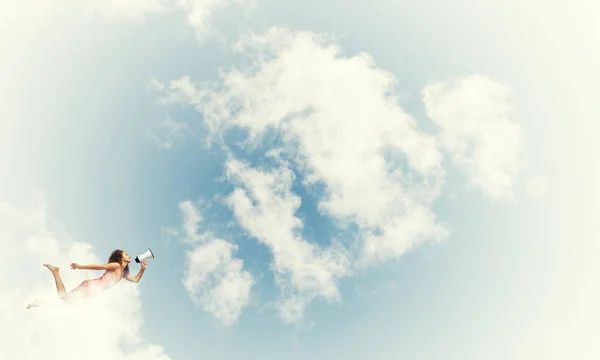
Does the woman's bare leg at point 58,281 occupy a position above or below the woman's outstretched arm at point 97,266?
below

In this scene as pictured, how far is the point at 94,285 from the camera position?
15438mm

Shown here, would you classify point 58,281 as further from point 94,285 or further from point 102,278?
point 102,278

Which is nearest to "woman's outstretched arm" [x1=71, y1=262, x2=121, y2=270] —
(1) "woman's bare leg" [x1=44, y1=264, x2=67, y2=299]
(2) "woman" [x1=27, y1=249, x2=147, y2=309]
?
(2) "woman" [x1=27, y1=249, x2=147, y2=309]

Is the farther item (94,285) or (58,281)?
(94,285)

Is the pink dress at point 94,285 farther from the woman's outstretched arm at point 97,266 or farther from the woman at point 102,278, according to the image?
the woman's outstretched arm at point 97,266

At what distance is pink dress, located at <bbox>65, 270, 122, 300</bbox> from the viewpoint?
15.1m

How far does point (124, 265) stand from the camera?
16.0 meters

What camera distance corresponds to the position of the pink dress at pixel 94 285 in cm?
1514

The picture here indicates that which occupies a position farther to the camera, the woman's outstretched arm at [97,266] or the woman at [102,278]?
the woman at [102,278]

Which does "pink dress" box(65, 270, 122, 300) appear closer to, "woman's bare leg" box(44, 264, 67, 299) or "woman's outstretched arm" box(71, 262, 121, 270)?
"woman's bare leg" box(44, 264, 67, 299)

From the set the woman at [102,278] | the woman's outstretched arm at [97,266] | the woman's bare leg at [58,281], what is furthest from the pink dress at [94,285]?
the woman's outstretched arm at [97,266]

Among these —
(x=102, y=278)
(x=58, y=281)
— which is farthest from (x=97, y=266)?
(x=58, y=281)

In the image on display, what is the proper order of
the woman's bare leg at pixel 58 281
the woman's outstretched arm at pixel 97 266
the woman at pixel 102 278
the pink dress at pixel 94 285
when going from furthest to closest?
the pink dress at pixel 94 285 < the woman at pixel 102 278 < the woman's bare leg at pixel 58 281 < the woman's outstretched arm at pixel 97 266

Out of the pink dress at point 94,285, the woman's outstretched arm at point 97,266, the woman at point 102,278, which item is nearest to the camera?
the woman's outstretched arm at point 97,266
